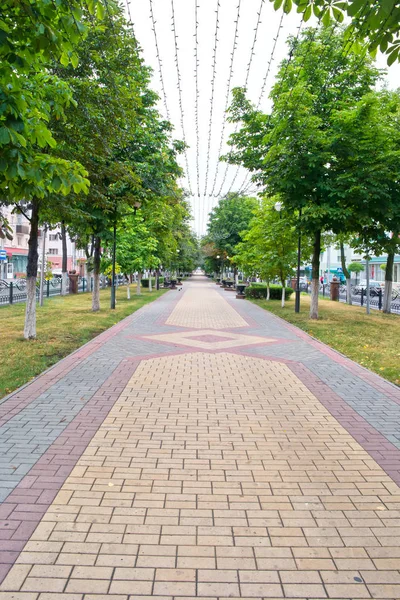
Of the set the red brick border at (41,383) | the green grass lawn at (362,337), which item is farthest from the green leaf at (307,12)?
the green grass lawn at (362,337)

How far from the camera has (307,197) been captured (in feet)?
49.0

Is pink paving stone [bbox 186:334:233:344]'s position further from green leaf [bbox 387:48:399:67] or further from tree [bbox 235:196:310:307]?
tree [bbox 235:196:310:307]

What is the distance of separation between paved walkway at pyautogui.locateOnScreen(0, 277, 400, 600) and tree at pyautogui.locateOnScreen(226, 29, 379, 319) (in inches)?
321

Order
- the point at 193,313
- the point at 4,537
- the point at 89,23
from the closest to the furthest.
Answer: the point at 4,537, the point at 89,23, the point at 193,313

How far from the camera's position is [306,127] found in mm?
13273

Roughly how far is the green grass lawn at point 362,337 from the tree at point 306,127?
3.16 m

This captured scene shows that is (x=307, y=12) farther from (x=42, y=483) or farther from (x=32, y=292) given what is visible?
(x=32, y=292)

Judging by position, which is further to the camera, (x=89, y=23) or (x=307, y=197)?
(x=307, y=197)

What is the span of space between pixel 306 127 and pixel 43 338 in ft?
30.7

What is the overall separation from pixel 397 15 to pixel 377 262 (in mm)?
53602

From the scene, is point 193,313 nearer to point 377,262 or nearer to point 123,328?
point 123,328

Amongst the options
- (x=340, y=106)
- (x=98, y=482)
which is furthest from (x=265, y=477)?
(x=340, y=106)

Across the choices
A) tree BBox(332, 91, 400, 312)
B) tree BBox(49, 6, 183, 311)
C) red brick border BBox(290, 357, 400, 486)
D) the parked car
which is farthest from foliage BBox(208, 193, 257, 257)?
red brick border BBox(290, 357, 400, 486)

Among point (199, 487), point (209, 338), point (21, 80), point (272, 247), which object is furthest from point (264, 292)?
point (199, 487)
